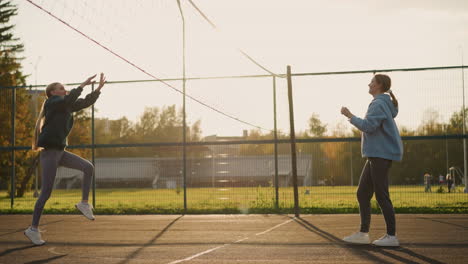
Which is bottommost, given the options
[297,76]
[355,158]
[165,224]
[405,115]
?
[165,224]

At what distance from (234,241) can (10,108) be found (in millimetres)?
10466

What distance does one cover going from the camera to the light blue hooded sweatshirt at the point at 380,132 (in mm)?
5973

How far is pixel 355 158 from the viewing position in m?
13.4

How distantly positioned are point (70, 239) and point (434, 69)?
27.2 feet

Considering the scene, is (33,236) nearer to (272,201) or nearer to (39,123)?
(39,123)

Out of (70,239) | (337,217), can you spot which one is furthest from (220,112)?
(70,239)

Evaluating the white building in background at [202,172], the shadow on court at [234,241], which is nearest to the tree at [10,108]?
the white building in background at [202,172]

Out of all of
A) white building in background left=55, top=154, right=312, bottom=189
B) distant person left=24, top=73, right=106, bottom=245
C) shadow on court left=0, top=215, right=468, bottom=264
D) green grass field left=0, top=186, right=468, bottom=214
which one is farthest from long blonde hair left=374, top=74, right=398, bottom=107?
white building in background left=55, top=154, right=312, bottom=189

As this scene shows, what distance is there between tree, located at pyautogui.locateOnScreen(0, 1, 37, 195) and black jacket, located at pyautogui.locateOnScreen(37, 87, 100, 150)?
29.0ft

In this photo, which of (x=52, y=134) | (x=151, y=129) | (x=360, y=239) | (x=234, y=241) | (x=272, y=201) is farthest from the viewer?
(x=151, y=129)

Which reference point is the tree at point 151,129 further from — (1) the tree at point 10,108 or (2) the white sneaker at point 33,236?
(2) the white sneaker at point 33,236

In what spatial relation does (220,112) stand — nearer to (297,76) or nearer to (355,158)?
(297,76)

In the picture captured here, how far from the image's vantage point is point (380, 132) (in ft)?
19.9

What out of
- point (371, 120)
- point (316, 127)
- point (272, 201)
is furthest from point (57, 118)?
point (316, 127)
